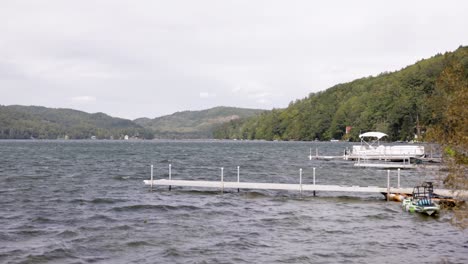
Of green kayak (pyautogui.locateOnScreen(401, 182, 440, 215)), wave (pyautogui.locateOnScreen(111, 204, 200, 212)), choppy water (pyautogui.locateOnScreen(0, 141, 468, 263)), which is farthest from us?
wave (pyautogui.locateOnScreen(111, 204, 200, 212))

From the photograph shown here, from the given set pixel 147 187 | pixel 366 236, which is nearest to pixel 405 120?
pixel 147 187

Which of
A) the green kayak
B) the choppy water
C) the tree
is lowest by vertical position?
the choppy water

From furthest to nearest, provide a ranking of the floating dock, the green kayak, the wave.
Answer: the floating dock < the wave < the green kayak

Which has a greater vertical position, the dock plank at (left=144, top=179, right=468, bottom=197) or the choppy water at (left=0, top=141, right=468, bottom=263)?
the dock plank at (left=144, top=179, right=468, bottom=197)

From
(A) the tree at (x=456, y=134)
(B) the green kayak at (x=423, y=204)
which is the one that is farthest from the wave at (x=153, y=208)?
(A) the tree at (x=456, y=134)

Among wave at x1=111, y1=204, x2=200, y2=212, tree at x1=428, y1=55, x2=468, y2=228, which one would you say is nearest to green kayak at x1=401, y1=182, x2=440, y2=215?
tree at x1=428, y1=55, x2=468, y2=228

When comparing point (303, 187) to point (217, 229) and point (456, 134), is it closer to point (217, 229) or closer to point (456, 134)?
point (217, 229)

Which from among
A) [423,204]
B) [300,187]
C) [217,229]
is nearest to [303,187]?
[300,187]

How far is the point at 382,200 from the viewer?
1312 inches

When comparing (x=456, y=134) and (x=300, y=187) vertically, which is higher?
(x=456, y=134)

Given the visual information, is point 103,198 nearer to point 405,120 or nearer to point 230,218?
point 230,218

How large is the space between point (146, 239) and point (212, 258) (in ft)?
14.1

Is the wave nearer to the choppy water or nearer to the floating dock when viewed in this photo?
the choppy water

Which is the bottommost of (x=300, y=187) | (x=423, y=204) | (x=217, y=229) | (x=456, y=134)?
(x=217, y=229)
